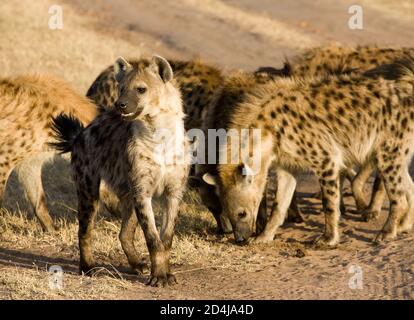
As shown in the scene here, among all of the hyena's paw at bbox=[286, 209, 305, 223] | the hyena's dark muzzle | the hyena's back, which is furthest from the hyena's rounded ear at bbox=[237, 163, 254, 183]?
the hyena's back

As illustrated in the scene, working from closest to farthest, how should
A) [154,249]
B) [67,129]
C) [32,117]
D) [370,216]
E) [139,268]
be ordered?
[154,249] → [139,268] → [67,129] → [32,117] → [370,216]

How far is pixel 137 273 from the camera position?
6273 mm

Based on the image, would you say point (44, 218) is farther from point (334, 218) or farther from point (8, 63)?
point (8, 63)

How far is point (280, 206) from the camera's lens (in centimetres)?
714

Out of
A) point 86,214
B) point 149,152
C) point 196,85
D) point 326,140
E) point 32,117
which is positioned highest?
point 196,85

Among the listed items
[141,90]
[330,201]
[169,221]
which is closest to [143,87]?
[141,90]

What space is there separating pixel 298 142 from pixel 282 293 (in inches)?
60.1

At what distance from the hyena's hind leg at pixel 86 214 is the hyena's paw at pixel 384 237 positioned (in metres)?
2.00

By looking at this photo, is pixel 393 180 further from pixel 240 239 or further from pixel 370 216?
pixel 240 239

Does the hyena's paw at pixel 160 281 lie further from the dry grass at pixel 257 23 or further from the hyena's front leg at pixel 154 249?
the dry grass at pixel 257 23

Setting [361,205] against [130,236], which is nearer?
[130,236]

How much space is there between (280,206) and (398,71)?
1.33m

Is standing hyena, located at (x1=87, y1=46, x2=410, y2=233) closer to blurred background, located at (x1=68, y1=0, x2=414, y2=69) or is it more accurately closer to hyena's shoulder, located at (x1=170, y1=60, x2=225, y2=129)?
hyena's shoulder, located at (x1=170, y1=60, x2=225, y2=129)

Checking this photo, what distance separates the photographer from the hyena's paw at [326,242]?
6871 mm
